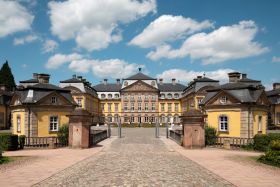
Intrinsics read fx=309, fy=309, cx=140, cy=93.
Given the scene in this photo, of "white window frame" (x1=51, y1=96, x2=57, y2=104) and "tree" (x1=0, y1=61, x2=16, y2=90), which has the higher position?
"tree" (x1=0, y1=61, x2=16, y2=90)

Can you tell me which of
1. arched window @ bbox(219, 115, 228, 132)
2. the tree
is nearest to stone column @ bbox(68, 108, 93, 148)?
arched window @ bbox(219, 115, 228, 132)

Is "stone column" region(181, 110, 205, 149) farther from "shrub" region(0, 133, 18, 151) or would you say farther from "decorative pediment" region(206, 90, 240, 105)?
"shrub" region(0, 133, 18, 151)

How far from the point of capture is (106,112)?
285ft

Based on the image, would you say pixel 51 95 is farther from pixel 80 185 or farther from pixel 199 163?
pixel 80 185

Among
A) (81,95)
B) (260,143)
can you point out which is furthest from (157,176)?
(81,95)

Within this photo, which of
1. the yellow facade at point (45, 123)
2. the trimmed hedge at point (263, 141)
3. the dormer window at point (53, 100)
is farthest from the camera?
the dormer window at point (53, 100)

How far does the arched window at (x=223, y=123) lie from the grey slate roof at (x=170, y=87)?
60651 mm

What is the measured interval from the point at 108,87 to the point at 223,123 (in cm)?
6453

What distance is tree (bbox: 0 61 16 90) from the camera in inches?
2744

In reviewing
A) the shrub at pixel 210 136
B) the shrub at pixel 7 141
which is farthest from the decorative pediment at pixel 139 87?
the shrub at pixel 7 141

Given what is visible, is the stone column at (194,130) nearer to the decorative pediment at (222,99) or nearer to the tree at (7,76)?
the decorative pediment at (222,99)

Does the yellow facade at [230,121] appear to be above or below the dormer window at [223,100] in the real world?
below

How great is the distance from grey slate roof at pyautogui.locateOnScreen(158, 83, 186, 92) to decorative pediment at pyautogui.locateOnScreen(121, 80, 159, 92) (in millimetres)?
3752

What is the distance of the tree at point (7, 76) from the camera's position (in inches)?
2744
